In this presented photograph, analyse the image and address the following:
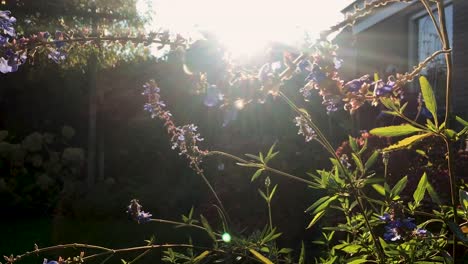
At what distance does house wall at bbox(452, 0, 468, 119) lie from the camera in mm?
9242

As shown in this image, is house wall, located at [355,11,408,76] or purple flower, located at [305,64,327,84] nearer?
purple flower, located at [305,64,327,84]

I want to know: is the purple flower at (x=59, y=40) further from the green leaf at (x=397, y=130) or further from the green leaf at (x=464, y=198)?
the green leaf at (x=464, y=198)

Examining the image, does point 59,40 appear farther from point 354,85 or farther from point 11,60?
point 354,85

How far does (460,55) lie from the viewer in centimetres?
937

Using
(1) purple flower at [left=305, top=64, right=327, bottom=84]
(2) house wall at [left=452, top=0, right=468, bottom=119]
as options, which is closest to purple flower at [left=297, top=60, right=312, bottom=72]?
(1) purple flower at [left=305, top=64, right=327, bottom=84]

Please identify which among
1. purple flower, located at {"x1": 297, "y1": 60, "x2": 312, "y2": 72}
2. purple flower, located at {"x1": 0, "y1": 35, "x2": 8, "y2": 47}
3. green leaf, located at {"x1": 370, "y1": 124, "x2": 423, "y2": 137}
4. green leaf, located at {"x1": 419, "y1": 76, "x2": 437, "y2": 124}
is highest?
purple flower, located at {"x1": 0, "y1": 35, "x2": 8, "y2": 47}

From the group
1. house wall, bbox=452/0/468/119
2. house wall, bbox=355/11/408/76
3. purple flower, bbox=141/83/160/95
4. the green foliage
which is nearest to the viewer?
purple flower, bbox=141/83/160/95

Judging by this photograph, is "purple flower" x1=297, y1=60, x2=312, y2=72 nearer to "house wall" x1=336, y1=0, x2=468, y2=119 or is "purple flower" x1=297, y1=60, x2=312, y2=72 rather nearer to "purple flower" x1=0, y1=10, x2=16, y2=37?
"purple flower" x1=0, y1=10, x2=16, y2=37

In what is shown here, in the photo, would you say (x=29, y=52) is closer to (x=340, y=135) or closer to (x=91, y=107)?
(x=340, y=135)

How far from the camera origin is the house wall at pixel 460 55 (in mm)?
9242

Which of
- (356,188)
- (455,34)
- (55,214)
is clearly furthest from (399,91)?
(55,214)

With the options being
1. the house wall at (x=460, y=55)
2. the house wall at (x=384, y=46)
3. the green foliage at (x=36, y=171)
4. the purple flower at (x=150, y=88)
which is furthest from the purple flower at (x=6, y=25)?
the house wall at (x=384, y=46)

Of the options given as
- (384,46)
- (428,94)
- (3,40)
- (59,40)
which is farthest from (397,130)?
(384,46)

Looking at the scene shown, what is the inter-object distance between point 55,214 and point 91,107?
272 cm
